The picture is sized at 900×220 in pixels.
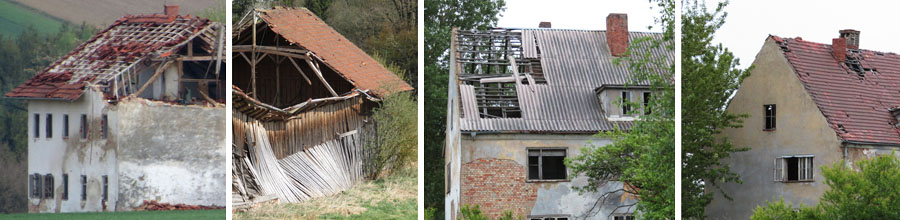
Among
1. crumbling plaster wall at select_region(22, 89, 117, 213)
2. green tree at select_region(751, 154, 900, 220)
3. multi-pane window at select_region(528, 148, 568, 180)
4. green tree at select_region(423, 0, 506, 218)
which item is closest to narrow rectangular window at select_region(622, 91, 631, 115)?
multi-pane window at select_region(528, 148, 568, 180)

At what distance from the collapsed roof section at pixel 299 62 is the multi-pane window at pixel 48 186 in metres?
1.15

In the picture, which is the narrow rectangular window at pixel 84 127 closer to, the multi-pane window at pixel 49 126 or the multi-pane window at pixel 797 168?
the multi-pane window at pixel 49 126

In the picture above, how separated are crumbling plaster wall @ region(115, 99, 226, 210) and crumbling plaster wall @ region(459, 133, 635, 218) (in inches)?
54.9

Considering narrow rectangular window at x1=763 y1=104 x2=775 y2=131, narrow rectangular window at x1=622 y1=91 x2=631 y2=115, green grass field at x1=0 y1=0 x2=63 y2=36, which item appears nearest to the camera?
green grass field at x1=0 y1=0 x2=63 y2=36

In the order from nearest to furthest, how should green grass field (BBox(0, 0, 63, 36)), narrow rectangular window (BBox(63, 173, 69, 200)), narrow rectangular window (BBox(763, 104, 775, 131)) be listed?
1. narrow rectangular window (BBox(63, 173, 69, 200))
2. green grass field (BBox(0, 0, 63, 36))
3. narrow rectangular window (BBox(763, 104, 775, 131))

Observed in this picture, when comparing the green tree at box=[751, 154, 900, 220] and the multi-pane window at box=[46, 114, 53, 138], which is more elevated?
the multi-pane window at box=[46, 114, 53, 138]

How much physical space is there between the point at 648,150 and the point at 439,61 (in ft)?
4.54

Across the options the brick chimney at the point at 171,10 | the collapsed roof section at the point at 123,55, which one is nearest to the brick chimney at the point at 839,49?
the collapsed roof section at the point at 123,55

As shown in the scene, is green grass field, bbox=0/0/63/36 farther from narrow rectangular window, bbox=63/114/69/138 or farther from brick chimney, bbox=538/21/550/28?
brick chimney, bbox=538/21/550/28

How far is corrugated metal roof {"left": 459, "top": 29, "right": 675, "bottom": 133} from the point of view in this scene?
253 inches

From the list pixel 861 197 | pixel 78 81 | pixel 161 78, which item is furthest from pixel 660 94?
pixel 78 81

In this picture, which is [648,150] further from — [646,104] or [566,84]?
[566,84]

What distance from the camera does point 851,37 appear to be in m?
7.04

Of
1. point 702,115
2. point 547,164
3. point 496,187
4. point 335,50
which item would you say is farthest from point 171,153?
point 702,115
